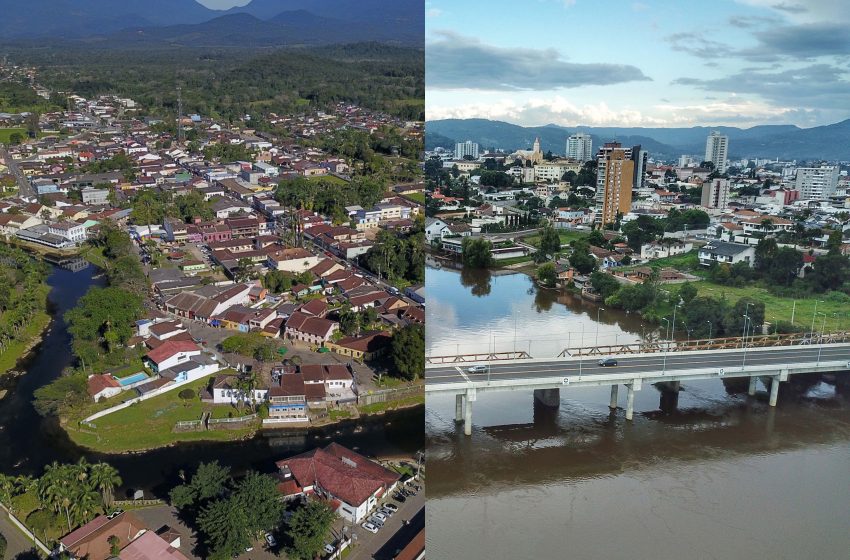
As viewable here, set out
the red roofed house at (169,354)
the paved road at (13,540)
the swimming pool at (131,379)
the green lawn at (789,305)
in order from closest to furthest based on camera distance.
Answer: the paved road at (13,540)
the swimming pool at (131,379)
the red roofed house at (169,354)
the green lawn at (789,305)

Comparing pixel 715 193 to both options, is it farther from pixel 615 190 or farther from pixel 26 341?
pixel 26 341

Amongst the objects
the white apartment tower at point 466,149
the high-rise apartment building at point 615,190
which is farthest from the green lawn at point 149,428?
the white apartment tower at point 466,149

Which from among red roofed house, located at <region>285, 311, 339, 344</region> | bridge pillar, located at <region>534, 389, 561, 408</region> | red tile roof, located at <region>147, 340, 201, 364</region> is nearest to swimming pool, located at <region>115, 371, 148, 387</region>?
red tile roof, located at <region>147, 340, 201, 364</region>

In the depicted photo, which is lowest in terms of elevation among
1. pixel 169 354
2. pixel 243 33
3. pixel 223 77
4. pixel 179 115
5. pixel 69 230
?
pixel 169 354

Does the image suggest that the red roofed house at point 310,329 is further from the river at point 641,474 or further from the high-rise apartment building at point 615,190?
the high-rise apartment building at point 615,190

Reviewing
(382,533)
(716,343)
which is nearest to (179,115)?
(716,343)
